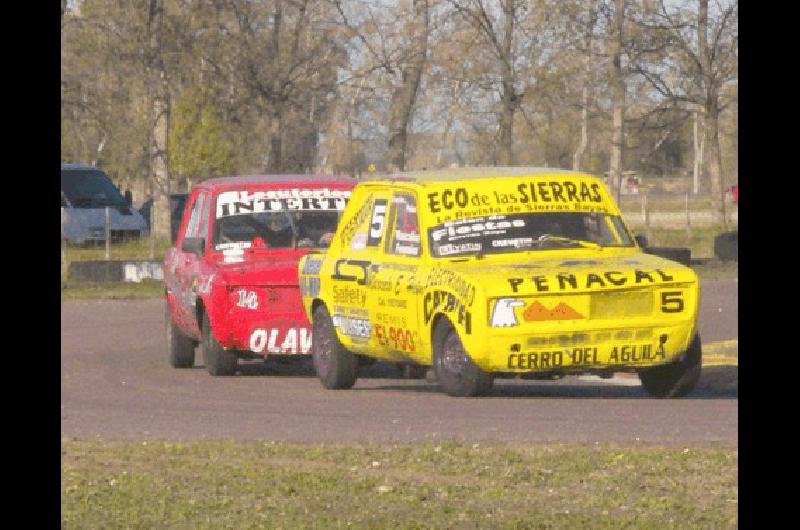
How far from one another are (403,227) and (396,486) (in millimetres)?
5374

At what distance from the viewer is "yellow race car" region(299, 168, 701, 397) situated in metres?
13.3

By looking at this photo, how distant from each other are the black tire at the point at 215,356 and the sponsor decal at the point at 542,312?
403 cm

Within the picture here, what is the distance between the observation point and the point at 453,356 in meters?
13.8

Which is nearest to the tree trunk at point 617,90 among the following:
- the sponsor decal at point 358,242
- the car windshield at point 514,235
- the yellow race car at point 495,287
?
the yellow race car at point 495,287

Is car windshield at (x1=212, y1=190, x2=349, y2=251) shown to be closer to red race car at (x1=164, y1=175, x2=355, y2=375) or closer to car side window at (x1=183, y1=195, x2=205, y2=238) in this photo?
red race car at (x1=164, y1=175, x2=355, y2=375)

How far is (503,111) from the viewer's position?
42062 mm

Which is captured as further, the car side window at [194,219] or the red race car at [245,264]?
the car side window at [194,219]

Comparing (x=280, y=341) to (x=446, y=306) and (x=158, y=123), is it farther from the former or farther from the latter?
(x=158, y=123)

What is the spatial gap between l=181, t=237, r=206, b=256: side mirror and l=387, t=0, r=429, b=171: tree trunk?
24092mm

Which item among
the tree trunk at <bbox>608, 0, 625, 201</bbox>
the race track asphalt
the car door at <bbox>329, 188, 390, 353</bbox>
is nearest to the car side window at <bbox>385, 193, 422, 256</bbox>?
the car door at <bbox>329, 188, 390, 353</bbox>

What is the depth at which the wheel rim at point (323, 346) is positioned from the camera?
1533 cm

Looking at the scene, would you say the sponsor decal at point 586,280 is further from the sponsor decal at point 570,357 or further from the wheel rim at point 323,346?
the wheel rim at point 323,346
